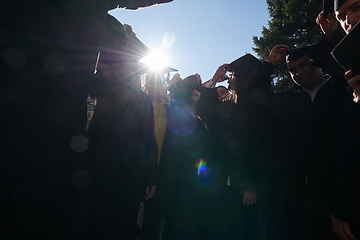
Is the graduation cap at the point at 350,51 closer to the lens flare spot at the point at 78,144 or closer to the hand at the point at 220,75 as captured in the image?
the lens flare spot at the point at 78,144

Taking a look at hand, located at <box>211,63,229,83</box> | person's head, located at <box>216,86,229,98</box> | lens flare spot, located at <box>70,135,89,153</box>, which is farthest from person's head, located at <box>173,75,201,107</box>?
lens flare spot, located at <box>70,135,89,153</box>

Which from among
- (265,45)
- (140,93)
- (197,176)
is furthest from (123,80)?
(265,45)

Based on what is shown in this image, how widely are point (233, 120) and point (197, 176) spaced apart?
3.27 ft

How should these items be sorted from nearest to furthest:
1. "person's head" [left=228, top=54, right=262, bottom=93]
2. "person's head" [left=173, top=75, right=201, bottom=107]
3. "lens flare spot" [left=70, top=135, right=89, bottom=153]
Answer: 1. "lens flare spot" [left=70, top=135, right=89, bottom=153]
2. "person's head" [left=228, top=54, right=262, bottom=93]
3. "person's head" [left=173, top=75, right=201, bottom=107]

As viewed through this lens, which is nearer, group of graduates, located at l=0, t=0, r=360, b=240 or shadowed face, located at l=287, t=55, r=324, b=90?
group of graduates, located at l=0, t=0, r=360, b=240

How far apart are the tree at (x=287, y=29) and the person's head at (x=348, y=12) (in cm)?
1059

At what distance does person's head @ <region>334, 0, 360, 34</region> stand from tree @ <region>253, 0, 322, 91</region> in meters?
10.6

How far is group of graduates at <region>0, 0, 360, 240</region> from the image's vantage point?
2.88 ft

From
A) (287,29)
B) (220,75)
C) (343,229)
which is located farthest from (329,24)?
(287,29)

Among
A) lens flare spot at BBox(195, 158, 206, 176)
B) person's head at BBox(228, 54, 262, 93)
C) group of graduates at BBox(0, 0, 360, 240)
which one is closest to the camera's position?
group of graduates at BBox(0, 0, 360, 240)

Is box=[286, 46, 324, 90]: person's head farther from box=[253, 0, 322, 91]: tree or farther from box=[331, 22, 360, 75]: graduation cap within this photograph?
box=[253, 0, 322, 91]: tree

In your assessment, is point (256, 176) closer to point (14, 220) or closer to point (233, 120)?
point (233, 120)

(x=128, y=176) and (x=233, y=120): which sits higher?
(x=233, y=120)

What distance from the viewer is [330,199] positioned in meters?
1.72
